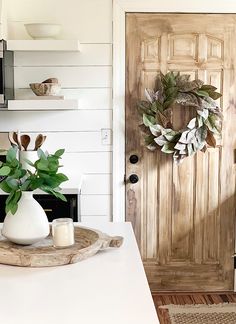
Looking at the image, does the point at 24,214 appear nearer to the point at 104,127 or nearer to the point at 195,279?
the point at 104,127

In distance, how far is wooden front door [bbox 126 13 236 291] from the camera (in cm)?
372

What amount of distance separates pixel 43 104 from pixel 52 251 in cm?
175

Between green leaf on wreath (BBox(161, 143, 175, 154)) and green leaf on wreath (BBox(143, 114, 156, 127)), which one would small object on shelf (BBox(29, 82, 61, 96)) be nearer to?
green leaf on wreath (BBox(143, 114, 156, 127))

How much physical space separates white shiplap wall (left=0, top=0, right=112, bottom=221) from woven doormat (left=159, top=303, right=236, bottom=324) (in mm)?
881

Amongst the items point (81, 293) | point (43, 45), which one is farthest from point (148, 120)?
point (81, 293)

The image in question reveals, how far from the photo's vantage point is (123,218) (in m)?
3.87

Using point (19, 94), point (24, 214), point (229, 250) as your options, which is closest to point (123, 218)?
point (229, 250)

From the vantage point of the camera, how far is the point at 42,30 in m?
3.47

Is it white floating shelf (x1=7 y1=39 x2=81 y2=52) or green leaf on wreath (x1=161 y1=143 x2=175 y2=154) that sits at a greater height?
white floating shelf (x1=7 y1=39 x2=81 y2=52)

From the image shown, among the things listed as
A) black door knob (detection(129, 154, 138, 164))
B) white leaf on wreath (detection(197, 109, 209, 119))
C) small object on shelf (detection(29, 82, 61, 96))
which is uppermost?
small object on shelf (detection(29, 82, 61, 96))

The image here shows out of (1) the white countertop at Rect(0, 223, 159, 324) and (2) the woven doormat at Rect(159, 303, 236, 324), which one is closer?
(1) the white countertop at Rect(0, 223, 159, 324)

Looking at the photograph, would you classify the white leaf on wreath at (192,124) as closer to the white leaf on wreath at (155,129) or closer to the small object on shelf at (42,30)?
the white leaf on wreath at (155,129)

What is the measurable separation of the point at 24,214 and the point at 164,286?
226 cm

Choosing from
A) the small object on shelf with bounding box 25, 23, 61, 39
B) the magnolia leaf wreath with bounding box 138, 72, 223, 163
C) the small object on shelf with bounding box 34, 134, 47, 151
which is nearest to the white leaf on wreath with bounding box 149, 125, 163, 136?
the magnolia leaf wreath with bounding box 138, 72, 223, 163
